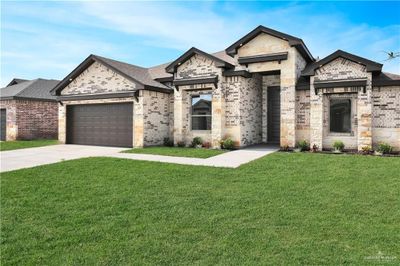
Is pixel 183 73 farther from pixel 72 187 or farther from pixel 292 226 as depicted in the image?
pixel 292 226

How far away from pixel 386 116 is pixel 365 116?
1019mm

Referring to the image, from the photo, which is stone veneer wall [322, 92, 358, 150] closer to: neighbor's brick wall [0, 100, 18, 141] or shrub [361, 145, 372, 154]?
shrub [361, 145, 372, 154]

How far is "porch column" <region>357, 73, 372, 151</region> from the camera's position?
12.8 meters

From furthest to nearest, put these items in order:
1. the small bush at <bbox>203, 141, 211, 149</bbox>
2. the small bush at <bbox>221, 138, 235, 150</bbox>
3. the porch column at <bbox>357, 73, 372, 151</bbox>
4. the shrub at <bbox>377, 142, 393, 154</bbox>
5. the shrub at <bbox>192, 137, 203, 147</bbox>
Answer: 1. the shrub at <bbox>192, 137, 203, 147</bbox>
2. the small bush at <bbox>203, 141, 211, 149</bbox>
3. the small bush at <bbox>221, 138, 235, 150</bbox>
4. the porch column at <bbox>357, 73, 372, 151</bbox>
5. the shrub at <bbox>377, 142, 393, 154</bbox>

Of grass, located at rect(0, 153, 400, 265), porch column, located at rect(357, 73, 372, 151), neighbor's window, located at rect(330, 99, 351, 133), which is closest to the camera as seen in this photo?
grass, located at rect(0, 153, 400, 265)

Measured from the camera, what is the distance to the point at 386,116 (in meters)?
13.0

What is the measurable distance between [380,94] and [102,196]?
492 inches

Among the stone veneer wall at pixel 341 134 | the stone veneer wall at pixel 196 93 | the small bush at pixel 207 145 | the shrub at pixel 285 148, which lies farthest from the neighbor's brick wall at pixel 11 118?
the stone veneer wall at pixel 341 134

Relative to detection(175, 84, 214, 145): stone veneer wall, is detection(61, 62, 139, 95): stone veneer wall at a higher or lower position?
higher

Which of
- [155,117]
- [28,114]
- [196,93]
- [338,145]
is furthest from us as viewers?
[28,114]

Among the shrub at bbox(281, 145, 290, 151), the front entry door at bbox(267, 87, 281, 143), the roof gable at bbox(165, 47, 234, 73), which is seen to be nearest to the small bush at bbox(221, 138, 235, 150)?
the shrub at bbox(281, 145, 290, 151)

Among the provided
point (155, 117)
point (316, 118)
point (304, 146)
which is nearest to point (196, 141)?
point (155, 117)

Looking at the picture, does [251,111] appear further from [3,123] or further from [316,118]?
[3,123]

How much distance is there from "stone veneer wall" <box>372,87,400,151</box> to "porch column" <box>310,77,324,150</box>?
2.20 meters
